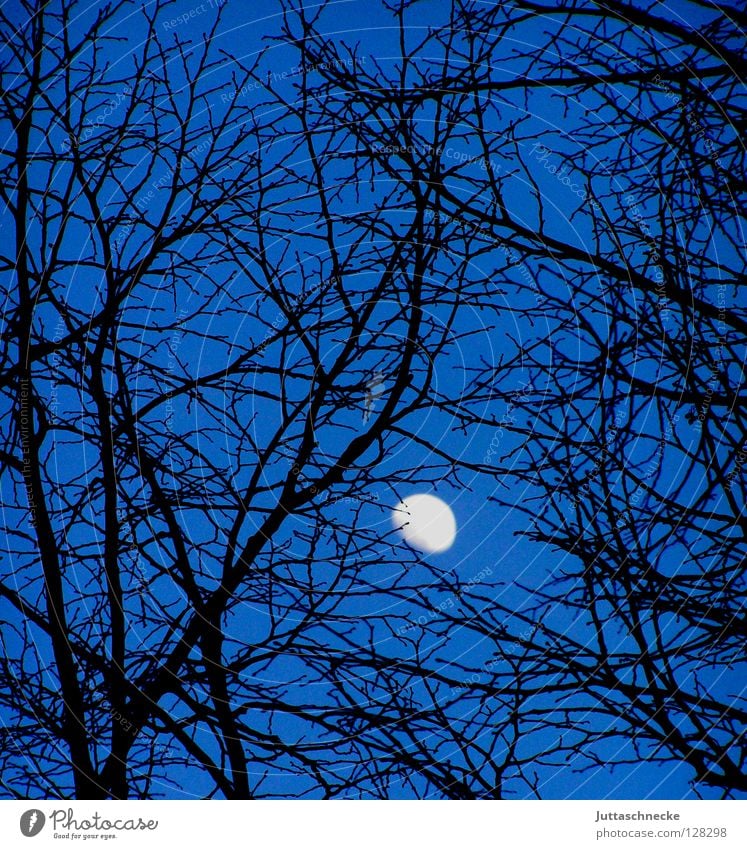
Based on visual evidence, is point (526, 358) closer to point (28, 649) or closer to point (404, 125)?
point (404, 125)

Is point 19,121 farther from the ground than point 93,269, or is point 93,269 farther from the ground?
point 19,121

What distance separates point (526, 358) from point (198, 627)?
1.09 meters

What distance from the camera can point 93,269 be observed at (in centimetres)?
181

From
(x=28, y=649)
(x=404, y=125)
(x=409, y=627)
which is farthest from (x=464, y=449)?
(x=28, y=649)

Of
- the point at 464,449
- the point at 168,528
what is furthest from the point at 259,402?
the point at 464,449

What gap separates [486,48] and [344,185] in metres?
0.54
